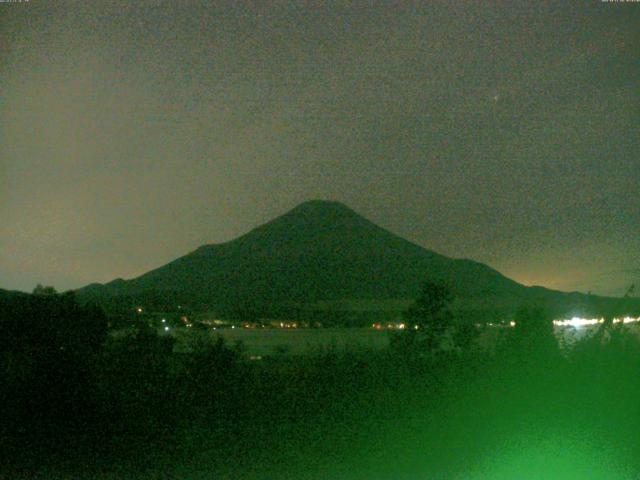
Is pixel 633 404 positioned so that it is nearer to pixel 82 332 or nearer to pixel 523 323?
pixel 523 323

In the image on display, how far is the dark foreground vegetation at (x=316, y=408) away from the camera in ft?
28.7

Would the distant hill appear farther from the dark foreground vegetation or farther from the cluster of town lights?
the dark foreground vegetation

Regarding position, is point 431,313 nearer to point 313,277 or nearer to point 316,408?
point 316,408

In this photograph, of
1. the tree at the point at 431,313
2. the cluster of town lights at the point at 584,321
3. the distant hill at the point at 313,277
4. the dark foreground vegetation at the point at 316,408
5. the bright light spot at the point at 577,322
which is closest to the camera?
the dark foreground vegetation at the point at 316,408

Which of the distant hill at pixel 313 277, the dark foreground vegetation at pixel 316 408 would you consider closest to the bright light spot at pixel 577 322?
the dark foreground vegetation at pixel 316 408

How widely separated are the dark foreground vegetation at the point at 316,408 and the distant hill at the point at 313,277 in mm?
5202

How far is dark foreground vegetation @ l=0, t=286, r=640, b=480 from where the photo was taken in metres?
8.75

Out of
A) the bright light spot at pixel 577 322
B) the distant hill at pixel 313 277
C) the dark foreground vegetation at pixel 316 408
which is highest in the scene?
the distant hill at pixel 313 277

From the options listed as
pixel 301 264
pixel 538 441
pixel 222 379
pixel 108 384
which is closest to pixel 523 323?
pixel 538 441

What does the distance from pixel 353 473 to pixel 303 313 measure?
Result: 36.9 feet

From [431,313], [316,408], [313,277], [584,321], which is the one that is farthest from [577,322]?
[313,277]

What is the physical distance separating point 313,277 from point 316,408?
1410cm

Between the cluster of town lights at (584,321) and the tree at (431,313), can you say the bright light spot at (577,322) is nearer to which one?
the cluster of town lights at (584,321)

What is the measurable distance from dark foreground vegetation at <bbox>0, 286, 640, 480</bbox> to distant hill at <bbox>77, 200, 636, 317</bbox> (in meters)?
5.20
